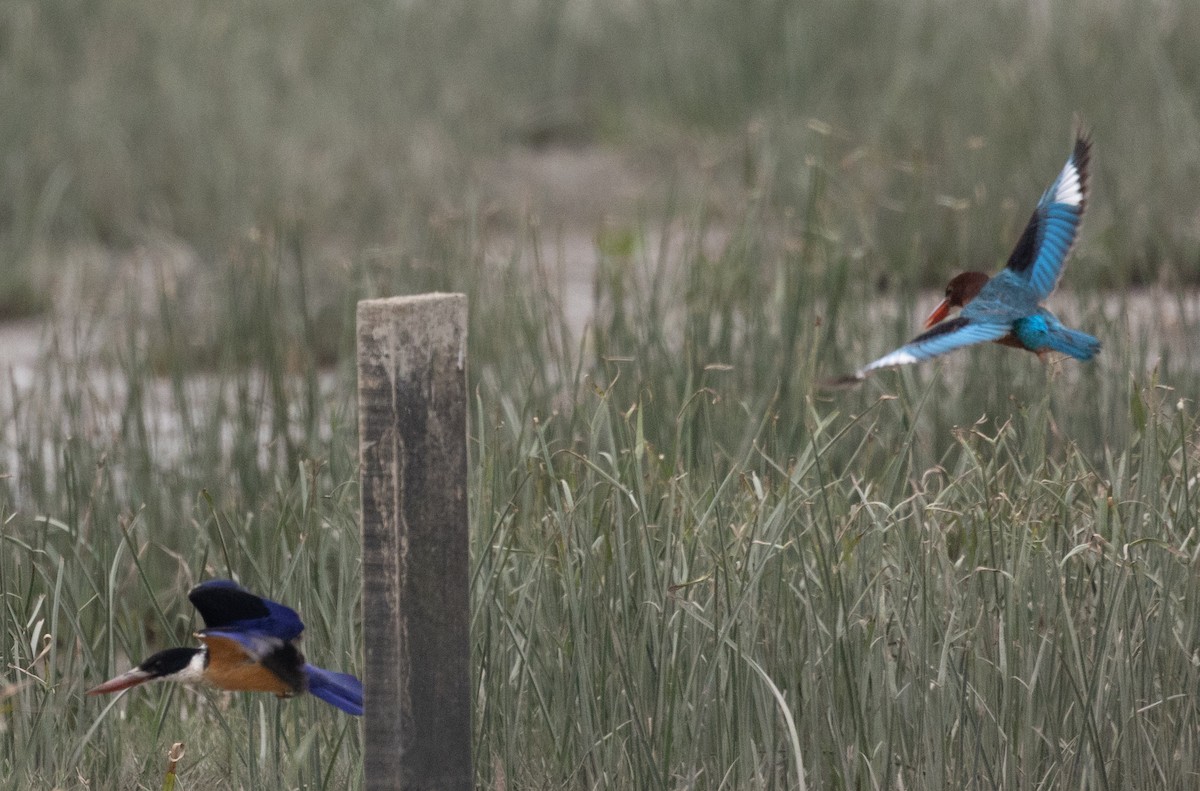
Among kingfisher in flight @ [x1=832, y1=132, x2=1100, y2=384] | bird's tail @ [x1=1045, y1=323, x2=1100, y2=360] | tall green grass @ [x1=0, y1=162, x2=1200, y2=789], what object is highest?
kingfisher in flight @ [x1=832, y1=132, x2=1100, y2=384]

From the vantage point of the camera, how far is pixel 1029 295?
227 cm

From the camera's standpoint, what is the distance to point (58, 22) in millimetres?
7055

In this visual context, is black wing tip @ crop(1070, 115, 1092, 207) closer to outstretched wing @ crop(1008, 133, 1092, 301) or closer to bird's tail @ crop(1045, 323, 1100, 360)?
outstretched wing @ crop(1008, 133, 1092, 301)

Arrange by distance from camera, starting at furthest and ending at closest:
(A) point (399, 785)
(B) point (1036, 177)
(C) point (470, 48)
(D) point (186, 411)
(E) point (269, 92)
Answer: (C) point (470, 48), (E) point (269, 92), (B) point (1036, 177), (D) point (186, 411), (A) point (399, 785)

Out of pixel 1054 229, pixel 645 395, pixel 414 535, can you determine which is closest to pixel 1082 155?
pixel 1054 229

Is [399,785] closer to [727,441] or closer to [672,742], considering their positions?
[672,742]

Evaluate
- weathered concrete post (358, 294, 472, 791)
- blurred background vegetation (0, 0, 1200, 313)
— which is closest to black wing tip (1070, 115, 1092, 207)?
weathered concrete post (358, 294, 472, 791)

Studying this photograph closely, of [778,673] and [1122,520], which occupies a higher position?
[1122,520]

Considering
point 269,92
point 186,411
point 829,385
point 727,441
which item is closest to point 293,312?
point 186,411

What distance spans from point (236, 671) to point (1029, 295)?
3.53ft

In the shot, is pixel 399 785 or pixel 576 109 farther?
pixel 576 109

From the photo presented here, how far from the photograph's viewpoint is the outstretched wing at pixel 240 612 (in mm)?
1864

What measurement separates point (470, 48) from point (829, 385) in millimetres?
5761

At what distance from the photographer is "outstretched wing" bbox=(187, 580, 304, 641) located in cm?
186
